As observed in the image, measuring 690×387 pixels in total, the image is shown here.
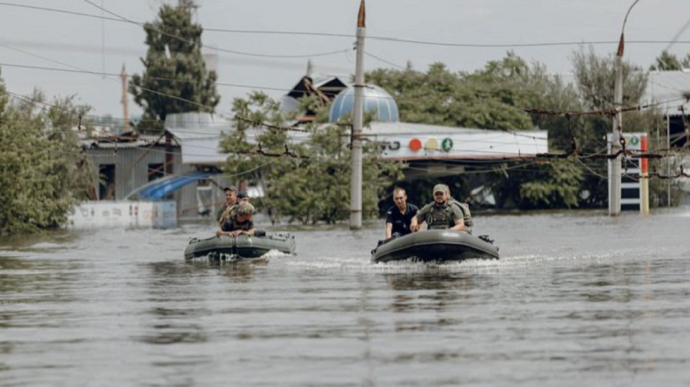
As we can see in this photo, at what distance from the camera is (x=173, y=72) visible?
11769cm

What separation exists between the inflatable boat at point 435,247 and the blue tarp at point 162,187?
57447 millimetres

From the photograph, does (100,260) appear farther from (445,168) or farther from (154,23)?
(154,23)

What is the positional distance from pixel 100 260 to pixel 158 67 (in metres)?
79.4

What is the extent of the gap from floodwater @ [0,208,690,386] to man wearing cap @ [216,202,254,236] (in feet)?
3.00

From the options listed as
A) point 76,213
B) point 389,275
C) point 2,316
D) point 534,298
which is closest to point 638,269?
point 389,275

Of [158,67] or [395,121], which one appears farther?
[158,67]

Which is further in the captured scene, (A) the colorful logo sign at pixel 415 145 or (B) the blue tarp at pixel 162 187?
(B) the blue tarp at pixel 162 187

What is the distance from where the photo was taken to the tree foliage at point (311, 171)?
71312mm

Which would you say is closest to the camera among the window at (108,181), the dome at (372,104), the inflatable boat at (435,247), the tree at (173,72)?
the inflatable boat at (435,247)

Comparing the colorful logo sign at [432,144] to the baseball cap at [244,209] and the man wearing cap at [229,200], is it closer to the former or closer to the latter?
the man wearing cap at [229,200]

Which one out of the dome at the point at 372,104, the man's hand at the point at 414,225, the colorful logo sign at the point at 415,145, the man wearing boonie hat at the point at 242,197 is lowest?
the man's hand at the point at 414,225

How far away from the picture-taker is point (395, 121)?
9350cm

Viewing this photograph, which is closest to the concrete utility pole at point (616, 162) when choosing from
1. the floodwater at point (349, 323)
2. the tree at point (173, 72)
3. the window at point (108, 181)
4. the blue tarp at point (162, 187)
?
the blue tarp at point (162, 187)

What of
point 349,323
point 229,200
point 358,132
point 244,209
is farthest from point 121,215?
point 349,323
